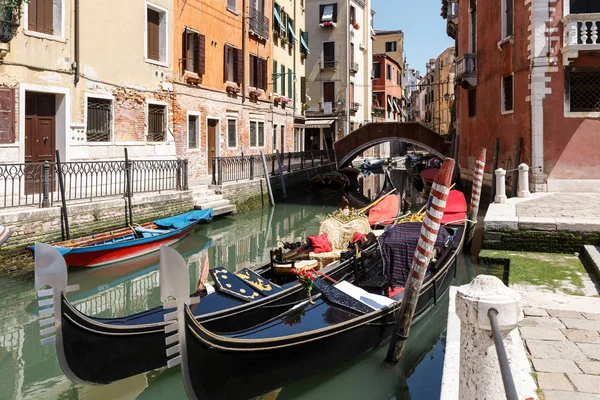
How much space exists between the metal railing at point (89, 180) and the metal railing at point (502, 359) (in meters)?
8.26

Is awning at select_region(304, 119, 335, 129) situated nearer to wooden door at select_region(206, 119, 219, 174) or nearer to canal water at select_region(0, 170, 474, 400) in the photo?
wooden door at select_region(206, 119, 219, 174)

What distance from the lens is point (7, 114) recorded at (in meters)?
9.41

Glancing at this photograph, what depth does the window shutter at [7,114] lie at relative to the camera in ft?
30.6

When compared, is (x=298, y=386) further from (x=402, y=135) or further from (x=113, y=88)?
(x=402, y=135)

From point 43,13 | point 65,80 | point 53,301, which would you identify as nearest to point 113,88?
point 65,80

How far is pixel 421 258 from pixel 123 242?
5716mm

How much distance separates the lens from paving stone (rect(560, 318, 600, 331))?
4184 mm

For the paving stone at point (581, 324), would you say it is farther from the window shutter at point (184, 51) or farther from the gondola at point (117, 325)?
the window shutter at point (184, 51)

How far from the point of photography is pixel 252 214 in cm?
1517

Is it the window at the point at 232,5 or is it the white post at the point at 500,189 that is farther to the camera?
the window at the point at 232,5

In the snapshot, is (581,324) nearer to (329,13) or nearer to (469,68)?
(469,68)

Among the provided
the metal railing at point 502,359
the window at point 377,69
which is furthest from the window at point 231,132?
the window at point 377,69

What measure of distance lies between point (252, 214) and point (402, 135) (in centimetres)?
1125

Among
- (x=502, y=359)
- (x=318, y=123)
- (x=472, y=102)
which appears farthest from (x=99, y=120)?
(x=318, y=123)
